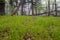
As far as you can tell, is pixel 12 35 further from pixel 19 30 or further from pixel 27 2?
pixel 27 2

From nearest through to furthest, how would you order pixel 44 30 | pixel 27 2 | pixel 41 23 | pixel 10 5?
pixel 44 30, pixel 41 23, pixel 10 5, pixel 27 2

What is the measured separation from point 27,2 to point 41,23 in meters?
11.3

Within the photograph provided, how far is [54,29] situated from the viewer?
6574 mm

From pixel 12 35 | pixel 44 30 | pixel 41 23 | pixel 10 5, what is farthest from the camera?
pixel 10 5

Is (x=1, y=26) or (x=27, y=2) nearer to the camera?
(x=1, y=26)

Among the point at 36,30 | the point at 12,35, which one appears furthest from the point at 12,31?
the point at 36,30

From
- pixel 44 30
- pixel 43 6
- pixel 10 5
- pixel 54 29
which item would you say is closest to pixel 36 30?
pixel 44 30

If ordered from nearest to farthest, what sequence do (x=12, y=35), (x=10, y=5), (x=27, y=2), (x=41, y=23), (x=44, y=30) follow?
(x=12, y=35) < (x=44, y=30) < (x=41, y=23) < (x=10, y=5) < (x=27, y=2)

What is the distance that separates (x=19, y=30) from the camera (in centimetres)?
627

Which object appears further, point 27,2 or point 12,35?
point 27,2

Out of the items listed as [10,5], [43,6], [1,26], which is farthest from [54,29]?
[43,6]

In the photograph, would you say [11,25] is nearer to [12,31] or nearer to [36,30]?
[12,31]

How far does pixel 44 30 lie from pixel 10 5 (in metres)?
11.1

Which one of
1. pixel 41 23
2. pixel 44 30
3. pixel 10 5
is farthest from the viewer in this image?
pixel 10 5
